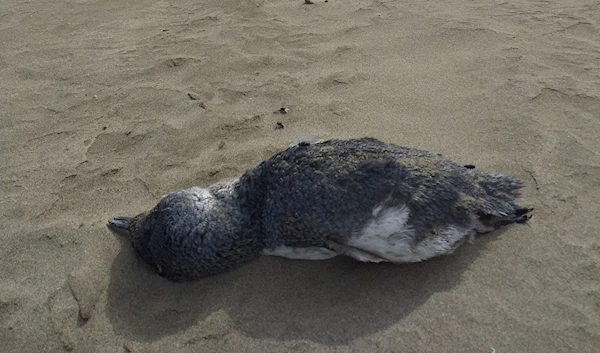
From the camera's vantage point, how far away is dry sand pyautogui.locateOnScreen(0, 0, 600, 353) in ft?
10.4

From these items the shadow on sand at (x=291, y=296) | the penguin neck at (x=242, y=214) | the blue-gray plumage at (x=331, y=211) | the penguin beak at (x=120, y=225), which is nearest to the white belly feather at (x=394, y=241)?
the blue-gray plumage at (x=331, y=211)

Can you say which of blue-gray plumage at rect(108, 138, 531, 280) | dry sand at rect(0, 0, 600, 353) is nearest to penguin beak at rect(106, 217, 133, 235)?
dry sand at rect(0, 0, 600, 353)

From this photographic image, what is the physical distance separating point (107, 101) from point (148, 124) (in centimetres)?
65

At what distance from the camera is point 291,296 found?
3.33 m

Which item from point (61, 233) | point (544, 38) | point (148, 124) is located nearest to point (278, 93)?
point (148, 124)

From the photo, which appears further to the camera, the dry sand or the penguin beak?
the penguin beak

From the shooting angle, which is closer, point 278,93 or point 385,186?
point 385,186

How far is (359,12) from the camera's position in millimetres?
6262

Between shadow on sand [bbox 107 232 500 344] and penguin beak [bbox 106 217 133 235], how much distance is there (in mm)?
306

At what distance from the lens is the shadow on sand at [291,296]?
3.17m

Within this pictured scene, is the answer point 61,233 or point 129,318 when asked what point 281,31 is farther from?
point 129,318

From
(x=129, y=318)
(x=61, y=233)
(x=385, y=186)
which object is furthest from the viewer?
(x=61, y=233)

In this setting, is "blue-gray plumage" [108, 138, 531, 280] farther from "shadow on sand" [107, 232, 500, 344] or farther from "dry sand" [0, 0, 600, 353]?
"dry sand" [0, 0, 600, 353]

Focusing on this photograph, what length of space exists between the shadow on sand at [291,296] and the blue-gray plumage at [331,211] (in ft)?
0.38
